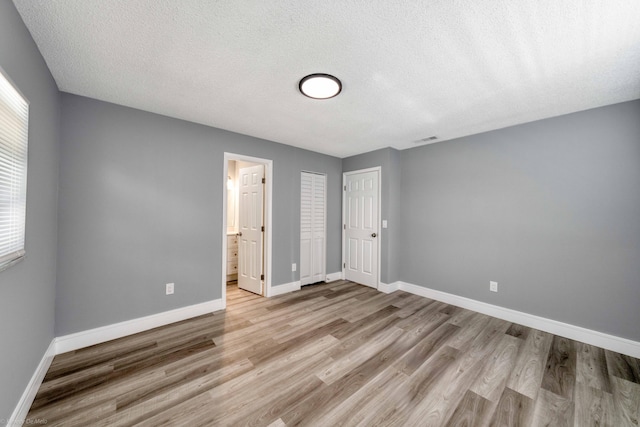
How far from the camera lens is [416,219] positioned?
409 cm

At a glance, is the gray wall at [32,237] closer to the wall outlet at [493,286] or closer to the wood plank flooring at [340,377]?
the wood plank flooring at [340,377]

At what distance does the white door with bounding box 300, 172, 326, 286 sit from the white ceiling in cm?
174

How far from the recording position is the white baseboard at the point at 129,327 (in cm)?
230

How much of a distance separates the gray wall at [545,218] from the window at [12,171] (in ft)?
14.2

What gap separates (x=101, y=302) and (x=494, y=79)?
4256mm

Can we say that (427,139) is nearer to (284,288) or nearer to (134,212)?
(284,288)

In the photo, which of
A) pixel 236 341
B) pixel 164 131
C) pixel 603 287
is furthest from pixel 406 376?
pixel 164 131

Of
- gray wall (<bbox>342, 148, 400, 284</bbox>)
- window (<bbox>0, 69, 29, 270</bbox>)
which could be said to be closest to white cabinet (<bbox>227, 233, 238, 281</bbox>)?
gray wall (<bbox>342, 148, 400, 284</bbox>)

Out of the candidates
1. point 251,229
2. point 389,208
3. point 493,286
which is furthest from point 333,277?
point 493,286

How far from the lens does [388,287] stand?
4.07 metres

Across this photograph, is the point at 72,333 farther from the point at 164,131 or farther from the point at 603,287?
the point at 603,287

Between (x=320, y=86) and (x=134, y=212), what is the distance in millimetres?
2365

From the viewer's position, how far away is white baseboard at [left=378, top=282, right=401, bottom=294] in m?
4.07

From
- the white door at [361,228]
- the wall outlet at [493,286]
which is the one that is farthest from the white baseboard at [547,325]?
the white door at [361,228]
